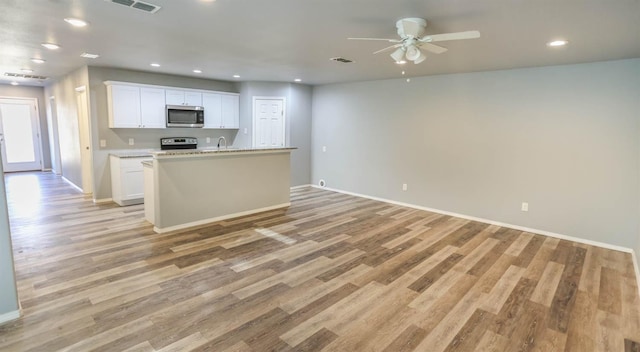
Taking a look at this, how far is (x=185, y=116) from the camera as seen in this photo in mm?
6750

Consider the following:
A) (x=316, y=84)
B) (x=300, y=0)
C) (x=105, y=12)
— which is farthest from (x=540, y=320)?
(x=316, y=84)

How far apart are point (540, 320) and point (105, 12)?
4.47 m

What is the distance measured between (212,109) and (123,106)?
5.63 feet

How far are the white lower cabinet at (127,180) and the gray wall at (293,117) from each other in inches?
91.1

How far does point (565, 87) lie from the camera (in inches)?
179

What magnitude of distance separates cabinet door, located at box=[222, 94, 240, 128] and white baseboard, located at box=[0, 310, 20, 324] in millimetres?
5353

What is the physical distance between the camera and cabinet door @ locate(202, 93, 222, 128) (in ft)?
23.2

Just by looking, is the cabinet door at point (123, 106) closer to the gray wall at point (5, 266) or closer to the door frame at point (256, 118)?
the door frame at point (256, 118)

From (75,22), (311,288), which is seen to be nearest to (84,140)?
(75,22)

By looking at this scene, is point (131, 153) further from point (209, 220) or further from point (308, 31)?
point (308, 31)

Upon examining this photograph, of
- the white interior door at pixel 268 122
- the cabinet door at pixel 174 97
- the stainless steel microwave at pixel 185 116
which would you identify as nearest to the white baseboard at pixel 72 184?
the stainless steel microwave at pixel 185 116

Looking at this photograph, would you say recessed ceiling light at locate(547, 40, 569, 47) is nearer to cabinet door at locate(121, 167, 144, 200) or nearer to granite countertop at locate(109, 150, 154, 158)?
granite countertop at locate(109, 150, 154, 158)

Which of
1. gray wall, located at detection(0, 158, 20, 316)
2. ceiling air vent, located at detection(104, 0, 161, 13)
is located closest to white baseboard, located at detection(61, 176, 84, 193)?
gray wall, located at detection(0, 158, 20, 316)

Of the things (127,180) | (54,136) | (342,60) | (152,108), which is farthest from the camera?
(54,136)
